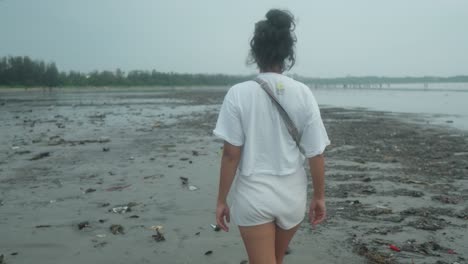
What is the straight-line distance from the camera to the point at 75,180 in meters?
7.66

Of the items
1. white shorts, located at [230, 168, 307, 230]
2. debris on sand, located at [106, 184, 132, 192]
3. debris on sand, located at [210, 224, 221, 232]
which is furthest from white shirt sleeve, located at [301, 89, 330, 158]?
debris on sand, located at [106, 184, 132, 192]

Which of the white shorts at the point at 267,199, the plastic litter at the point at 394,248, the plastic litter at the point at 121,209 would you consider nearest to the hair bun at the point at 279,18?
the white shorts at the point at 267,199

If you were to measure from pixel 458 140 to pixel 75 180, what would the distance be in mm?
11555

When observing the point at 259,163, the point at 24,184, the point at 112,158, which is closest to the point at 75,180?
the point at 24,184

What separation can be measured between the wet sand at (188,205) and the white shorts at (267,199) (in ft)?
5.95

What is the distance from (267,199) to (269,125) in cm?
46

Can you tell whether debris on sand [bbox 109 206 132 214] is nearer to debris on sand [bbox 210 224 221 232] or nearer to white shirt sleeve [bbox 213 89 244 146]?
debris on sand [bbox 210 224 221 232]

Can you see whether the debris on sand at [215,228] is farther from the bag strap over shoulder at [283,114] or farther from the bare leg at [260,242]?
the bag strap over shoulder at [283,114]

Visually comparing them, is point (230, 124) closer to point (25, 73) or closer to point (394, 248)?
point (394, 248)

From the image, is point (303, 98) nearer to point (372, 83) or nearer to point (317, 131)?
point (317, 131)

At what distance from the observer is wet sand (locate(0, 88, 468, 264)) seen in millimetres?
4324

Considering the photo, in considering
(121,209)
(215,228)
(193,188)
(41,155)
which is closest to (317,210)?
(215,228)

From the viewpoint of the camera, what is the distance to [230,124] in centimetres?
246

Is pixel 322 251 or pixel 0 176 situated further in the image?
pixel 0 176
